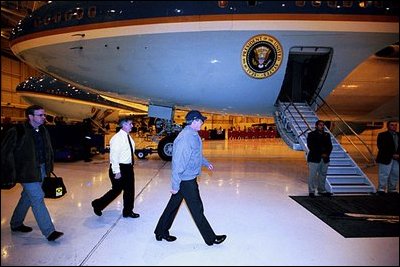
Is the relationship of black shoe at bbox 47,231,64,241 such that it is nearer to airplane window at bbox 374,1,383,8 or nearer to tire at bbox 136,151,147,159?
airplane window at bbox 374,1,383,8

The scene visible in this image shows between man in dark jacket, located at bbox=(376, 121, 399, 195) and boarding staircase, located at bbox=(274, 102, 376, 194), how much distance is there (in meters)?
0.30

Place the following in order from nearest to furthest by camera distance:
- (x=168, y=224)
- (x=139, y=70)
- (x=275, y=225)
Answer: (x=168, y=224), (x=275, y=225), (x=139, y=70)

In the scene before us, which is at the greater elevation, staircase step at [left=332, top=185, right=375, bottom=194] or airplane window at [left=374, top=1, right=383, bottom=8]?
airplane window at [left=374, top=1, right=383, bottom=8]

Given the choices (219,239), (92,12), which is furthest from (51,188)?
(92,12)

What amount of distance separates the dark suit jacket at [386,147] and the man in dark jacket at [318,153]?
3.23 ft

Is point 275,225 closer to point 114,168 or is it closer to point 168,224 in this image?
point 168,224

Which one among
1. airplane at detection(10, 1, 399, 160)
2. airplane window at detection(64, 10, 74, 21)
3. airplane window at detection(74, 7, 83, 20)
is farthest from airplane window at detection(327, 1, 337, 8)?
airplane window at detection(64, 10, 74, 21)

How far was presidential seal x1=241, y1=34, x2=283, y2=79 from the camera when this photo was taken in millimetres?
7980

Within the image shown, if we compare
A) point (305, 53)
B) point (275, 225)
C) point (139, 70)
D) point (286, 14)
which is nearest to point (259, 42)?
point (286, 14)

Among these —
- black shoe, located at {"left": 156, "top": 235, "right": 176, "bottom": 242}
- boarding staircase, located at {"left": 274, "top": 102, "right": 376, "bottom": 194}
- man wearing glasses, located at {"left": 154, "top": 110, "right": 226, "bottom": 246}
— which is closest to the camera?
man wearing glasses, located at {"left": 154, "top": 110, "right": 226, "bottom": 246}

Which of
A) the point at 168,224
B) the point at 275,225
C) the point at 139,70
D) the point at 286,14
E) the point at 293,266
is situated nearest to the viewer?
the point at 293,266

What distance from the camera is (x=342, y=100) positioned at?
9.38 m

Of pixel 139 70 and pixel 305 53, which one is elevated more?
pixel 305 53

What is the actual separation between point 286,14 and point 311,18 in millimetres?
603
